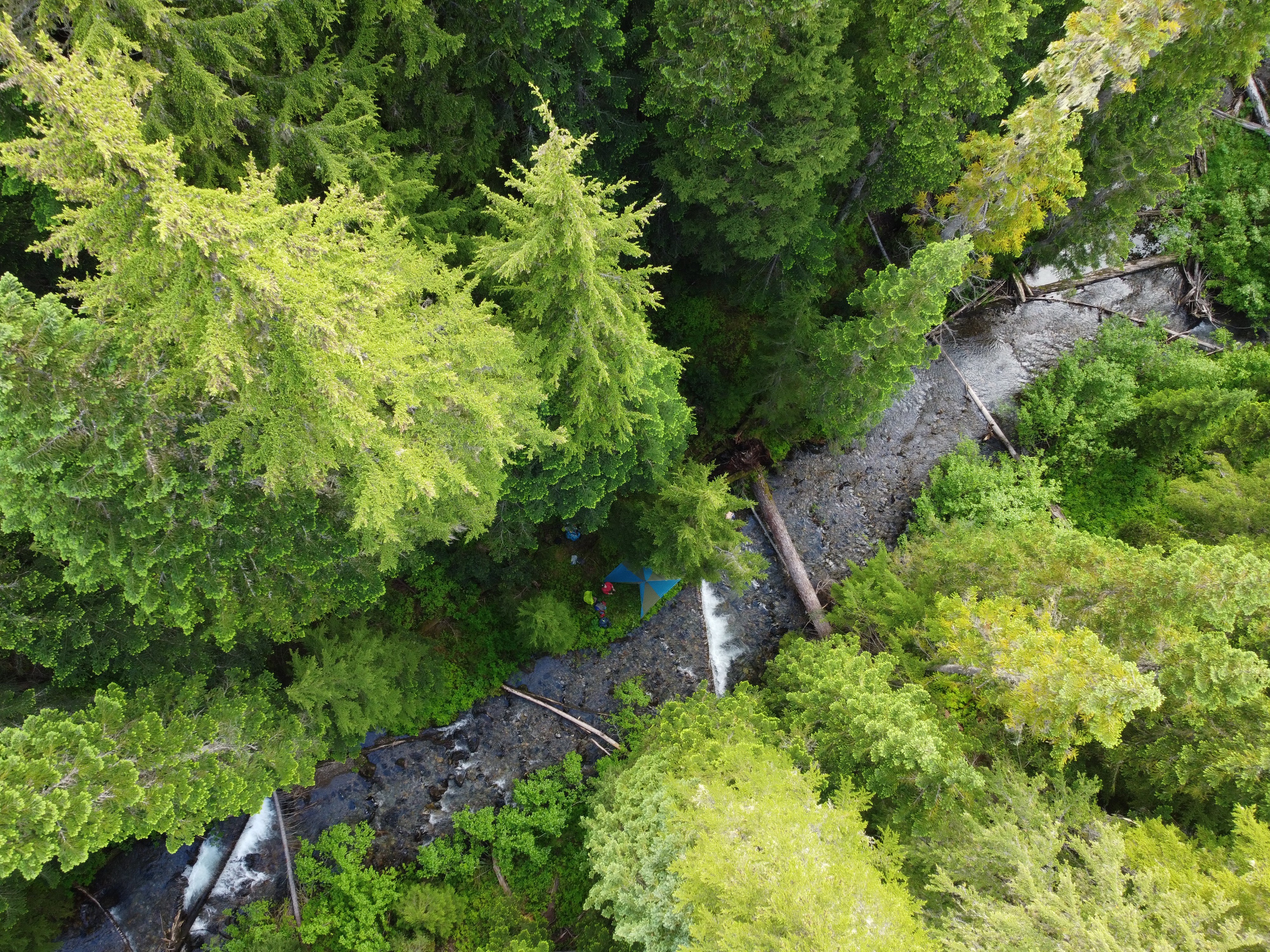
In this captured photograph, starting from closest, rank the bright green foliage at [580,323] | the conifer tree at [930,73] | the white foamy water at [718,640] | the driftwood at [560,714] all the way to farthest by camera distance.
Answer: the bright green foliage at [580,323], the conifer tree at [930,73], the driftwood at [560,714], the white foamy water at [718,640]

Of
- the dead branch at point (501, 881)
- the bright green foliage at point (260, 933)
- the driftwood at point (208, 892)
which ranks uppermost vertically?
the driftwood at point (208, 892)

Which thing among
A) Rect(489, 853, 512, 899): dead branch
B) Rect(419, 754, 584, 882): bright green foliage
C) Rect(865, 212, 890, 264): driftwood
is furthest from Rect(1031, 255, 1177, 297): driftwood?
Rect(489, 853, 512, 899): dead branch

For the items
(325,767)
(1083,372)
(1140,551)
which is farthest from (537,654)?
(1083,372)

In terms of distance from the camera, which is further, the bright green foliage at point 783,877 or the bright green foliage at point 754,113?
the bright green foliage at point 754,113

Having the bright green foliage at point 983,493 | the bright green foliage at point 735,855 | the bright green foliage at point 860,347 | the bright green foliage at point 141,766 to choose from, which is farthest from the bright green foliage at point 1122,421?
the bright green foliage at point 141,766

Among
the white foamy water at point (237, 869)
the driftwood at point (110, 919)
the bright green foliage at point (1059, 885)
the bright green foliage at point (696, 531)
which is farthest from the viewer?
the white foamy water at point (237, 869)

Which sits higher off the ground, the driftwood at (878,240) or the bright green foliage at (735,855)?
the driftwood at (878,240)

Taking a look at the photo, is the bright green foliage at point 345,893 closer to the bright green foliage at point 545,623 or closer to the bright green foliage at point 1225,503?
the bright green foliage at point 545,623
